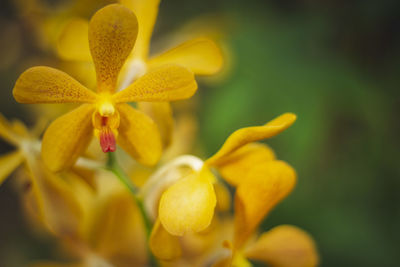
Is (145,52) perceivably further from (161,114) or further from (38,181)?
(38,181)

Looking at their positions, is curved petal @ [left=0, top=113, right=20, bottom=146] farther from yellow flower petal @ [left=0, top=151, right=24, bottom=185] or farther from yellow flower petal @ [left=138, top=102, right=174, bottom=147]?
yellow flower petal @ [left=138, top=102, right=174, bottom=147]

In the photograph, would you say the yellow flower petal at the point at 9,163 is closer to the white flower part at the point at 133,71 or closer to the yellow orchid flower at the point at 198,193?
the white flower part at the point at 133,71

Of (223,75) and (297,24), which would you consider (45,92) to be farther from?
(297,24)

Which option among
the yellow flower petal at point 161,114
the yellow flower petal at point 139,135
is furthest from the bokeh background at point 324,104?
the yellow flower petal at point 139,135

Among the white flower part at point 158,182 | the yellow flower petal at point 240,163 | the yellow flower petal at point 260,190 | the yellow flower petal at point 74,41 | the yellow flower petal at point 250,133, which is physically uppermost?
the yellow flower petal at point 74,41

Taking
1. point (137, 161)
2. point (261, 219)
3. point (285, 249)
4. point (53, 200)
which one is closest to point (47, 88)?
point (137, 161)

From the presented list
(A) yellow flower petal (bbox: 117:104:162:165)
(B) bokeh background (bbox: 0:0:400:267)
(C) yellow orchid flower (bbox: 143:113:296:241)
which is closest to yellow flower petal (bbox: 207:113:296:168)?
(C) yellow orchid flower (bbox: 143:113:296:241)

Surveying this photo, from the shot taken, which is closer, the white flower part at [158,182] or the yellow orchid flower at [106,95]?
the yellow orchid flower at [106,95]
